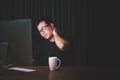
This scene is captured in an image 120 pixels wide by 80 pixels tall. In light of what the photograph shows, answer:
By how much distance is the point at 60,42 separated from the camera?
3447 millimetres

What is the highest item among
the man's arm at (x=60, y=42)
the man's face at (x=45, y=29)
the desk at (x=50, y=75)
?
the man's face at (x=45, y=29)

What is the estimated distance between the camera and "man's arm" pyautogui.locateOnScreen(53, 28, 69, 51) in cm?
338

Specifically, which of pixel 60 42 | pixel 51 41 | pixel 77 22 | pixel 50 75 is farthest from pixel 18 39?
pixel 77 22

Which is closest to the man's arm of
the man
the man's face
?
the man

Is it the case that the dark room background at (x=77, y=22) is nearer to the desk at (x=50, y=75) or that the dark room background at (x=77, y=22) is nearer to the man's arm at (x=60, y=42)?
the man's arm at (x=60, y=42)

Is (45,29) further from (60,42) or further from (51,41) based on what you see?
(60,42)

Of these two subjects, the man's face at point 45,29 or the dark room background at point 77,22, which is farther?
the dark room background at point 77,22

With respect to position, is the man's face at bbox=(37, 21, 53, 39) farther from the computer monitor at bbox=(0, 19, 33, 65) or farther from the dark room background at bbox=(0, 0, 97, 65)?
the computer monitor at bbox=(0, 19, 33, 65)

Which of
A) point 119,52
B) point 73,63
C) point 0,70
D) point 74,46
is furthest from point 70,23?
point 0,70

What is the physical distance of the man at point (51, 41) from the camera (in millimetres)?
3111

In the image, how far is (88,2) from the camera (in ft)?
11.8

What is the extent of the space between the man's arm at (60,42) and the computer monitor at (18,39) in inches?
57.9

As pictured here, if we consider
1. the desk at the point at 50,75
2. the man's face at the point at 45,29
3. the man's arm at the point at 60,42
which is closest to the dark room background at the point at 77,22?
the man's arm at the point at 60,42

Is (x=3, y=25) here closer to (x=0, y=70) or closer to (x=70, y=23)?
(x=0, y=70)
